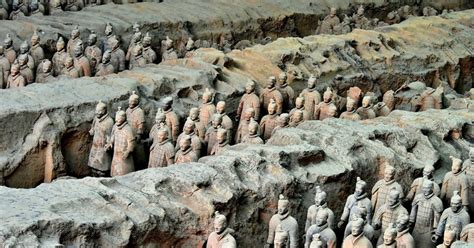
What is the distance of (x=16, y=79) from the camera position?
44.5 ft

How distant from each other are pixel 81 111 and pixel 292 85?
3665 mm

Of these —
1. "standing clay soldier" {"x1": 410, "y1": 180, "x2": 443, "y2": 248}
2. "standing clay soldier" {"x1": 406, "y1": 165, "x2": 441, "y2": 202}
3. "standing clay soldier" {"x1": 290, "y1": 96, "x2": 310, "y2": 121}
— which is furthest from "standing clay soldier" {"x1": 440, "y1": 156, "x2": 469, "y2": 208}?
"standing clay soldier" {"x1": 290, "y1": 96, "x2": 310, "y2": 121}

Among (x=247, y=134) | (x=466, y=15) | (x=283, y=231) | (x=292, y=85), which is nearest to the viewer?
(x=283, y=231)

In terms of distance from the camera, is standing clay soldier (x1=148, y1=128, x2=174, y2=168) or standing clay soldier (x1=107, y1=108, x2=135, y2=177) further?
standing clay soldier (x1=107, y1=108, x2=135, y2=177)

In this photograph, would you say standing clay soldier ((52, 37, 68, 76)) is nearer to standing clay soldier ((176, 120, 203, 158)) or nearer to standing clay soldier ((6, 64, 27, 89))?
standing clay soldier ((6, 64, 27, 89))

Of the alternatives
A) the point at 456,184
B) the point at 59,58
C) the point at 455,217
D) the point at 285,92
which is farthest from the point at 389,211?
the point at 59,58

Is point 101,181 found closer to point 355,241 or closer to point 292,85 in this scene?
point 355,241

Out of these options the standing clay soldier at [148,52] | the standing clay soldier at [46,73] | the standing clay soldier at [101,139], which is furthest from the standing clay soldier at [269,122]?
the standing clay soldier at [46,73]

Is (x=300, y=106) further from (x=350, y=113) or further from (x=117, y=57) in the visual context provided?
(x=117, y=57)

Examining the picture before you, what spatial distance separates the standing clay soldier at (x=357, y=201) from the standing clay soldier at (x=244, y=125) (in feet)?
7.46

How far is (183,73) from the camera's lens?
1386cm

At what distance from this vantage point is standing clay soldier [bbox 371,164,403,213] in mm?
10828

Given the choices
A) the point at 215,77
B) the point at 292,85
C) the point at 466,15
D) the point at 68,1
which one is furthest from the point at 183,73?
the point at 466,15

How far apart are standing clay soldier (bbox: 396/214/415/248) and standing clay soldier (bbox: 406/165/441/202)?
3.66ft
